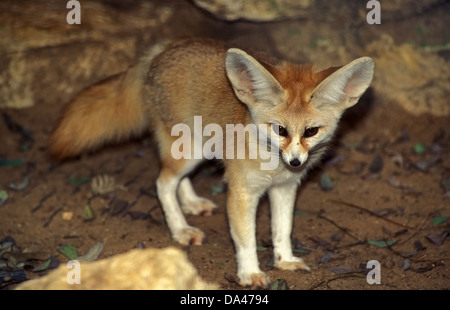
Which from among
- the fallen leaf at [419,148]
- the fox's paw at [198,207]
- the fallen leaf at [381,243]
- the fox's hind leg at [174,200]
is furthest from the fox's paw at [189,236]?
the fallen leaf at [419,148]

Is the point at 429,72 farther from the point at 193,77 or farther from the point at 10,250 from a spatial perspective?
the point at 10,250

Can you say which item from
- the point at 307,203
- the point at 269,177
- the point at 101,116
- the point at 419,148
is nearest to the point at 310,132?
the point at 269,177

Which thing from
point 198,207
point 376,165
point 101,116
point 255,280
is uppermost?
point 101,116

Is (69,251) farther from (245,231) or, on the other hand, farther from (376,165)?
(376,165)

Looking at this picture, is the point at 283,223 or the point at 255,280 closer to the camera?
the point at 255,280

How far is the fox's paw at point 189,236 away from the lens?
4.27m

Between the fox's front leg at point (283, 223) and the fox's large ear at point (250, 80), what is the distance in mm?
752

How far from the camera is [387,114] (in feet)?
17.9

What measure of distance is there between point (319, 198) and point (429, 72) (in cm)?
165

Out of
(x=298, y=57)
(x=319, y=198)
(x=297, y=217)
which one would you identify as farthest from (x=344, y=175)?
(x=298, y=57)

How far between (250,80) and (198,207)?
5.38ft

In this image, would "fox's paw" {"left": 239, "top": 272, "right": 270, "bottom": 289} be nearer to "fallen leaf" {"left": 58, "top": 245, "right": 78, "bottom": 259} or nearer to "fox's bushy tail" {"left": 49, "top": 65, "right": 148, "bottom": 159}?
"fallen leaf" {"left": 58, "top": 245, "right": 78, "bottom": 259}

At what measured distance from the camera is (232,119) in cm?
382
